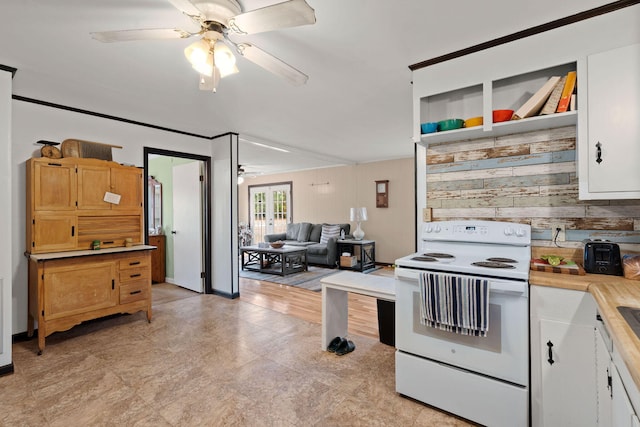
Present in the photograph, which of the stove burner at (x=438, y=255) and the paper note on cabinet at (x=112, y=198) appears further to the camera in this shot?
the paper note on cabinet at (x=112, y=198)

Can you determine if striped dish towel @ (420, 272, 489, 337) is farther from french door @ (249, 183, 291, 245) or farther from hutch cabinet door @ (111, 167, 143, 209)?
french door @ (249, 183, 291, 245)

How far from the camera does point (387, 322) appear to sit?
9.18ft

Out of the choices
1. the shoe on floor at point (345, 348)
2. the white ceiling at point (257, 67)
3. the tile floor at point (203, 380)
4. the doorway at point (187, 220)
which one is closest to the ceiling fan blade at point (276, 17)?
the white ceiling at point (257, 67)

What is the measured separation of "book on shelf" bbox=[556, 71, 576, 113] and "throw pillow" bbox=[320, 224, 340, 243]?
16.9 feet

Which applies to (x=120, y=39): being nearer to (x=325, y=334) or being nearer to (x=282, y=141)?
(x=325, y=334)

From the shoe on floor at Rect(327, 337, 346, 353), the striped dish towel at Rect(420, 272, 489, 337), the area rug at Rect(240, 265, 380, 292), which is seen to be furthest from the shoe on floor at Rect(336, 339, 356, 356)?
the area rug at Rect(240, 265, 380, 292)

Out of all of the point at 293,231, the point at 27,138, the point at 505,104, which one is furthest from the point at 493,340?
the point at 293,231

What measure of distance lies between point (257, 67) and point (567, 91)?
6.87 feet

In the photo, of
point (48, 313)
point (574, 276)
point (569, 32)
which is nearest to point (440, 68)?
point (569, 32)

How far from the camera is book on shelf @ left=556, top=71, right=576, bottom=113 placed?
1801 millimetres

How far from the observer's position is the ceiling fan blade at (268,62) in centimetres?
172

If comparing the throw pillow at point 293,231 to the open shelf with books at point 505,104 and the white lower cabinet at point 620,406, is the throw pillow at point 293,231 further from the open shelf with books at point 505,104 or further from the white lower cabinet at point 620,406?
the white lower cabinet at point 620,406

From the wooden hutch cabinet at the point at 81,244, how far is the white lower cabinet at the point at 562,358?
140 inches

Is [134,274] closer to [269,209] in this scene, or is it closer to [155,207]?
[155,207]
